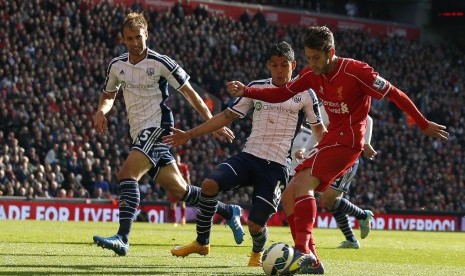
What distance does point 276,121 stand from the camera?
10953 millimetres

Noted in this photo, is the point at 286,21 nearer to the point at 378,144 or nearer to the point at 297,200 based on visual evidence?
the point at 378,144

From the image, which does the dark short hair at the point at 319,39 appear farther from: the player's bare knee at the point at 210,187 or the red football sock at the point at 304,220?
the player's bare knee at the point at 210,187

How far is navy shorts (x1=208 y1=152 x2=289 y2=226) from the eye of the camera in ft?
34.3

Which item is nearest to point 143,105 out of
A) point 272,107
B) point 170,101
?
point 272,107

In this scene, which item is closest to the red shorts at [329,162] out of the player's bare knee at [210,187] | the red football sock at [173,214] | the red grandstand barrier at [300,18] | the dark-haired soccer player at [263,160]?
the dark-haired soccer player at [263,160]

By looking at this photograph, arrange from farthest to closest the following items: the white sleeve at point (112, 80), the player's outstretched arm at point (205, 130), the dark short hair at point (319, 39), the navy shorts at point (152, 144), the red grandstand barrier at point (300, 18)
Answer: the red grandstand barrier at point (300, 18) → the white sleeve at point (112, 80) → the navy shorts at point (152, 144) → the player's outstretched arm at point (205, 130) → the dark short hair at point (319, 39)

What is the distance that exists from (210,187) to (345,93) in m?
1.97

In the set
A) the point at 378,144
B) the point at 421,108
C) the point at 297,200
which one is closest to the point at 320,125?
the point at 297,200

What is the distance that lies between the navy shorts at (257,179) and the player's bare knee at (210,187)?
37mm

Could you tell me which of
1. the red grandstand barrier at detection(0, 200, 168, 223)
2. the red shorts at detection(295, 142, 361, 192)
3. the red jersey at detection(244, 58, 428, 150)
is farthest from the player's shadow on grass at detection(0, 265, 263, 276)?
the red grandstand barrier at detection(0, 200, 168, 223)

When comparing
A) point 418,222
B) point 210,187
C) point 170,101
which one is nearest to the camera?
point 210,187

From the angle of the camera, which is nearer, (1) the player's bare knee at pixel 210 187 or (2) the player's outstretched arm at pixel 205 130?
(2) the player's outstretched arm at pixel 205 130

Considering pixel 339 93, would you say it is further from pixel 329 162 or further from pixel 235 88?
pixel 235 88

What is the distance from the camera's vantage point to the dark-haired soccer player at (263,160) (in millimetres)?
10477
